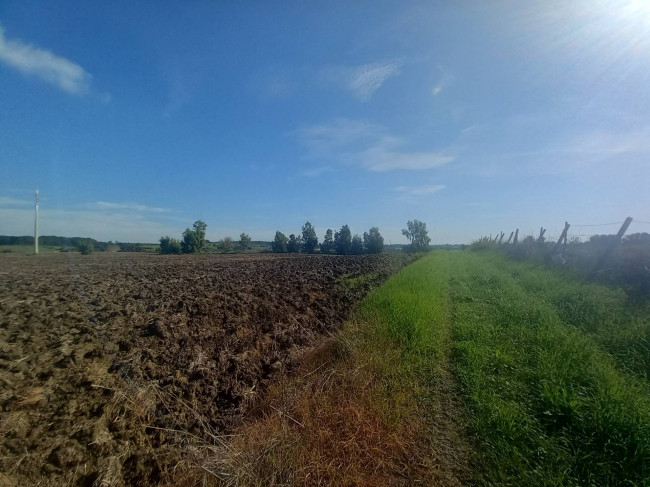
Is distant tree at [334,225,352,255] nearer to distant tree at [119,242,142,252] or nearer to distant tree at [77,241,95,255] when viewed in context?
distant tree at [119,242,142,252]

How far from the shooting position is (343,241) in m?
67.7

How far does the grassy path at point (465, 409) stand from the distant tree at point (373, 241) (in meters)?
59.3

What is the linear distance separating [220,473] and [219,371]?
2.26 m

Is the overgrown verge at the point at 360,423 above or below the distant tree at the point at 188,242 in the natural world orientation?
below

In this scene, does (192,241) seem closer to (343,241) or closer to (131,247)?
(131,247)

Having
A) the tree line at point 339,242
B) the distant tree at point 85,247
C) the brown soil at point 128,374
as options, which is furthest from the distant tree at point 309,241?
the brown soil at point 128,374

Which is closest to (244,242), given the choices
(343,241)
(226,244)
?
(226,244)

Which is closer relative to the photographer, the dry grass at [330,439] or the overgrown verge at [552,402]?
the overgrown verge at [552,402]

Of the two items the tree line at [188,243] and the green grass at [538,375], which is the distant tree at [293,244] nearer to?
the tree line at [188,243]

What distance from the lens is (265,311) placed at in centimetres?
823

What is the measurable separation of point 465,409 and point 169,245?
53111 mm

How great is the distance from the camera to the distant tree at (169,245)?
49688mm

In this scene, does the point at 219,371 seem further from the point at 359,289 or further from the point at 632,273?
the point at 632,273

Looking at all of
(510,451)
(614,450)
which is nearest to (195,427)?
(510,451)
